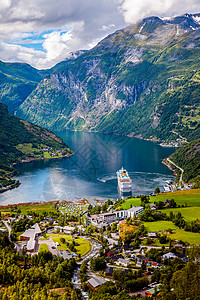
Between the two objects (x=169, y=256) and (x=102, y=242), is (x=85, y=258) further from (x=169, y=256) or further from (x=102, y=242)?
(x=169, y=256)

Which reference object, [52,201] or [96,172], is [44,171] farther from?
[52,201]

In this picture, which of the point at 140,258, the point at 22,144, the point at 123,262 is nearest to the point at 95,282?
the point at 123,262

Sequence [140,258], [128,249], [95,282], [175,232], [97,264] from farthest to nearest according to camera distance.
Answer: [175,232], [128,249], [140,258], [97,264], [95,282]

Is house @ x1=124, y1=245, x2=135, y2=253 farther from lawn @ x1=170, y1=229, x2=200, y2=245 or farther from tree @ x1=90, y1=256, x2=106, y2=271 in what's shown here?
lawn @ x1=170, y1=229, x2=200, y2=245

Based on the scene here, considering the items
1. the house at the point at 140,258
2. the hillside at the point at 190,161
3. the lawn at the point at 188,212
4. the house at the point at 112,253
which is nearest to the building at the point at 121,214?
the lawn at the point at 188,212

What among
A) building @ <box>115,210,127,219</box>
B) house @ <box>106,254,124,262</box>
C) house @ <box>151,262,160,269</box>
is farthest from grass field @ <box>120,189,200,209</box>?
house @ <box>151,262,160,269</box>
